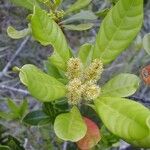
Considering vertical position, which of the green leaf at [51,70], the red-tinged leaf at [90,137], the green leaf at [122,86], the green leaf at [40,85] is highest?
the green leaf at [40,85]

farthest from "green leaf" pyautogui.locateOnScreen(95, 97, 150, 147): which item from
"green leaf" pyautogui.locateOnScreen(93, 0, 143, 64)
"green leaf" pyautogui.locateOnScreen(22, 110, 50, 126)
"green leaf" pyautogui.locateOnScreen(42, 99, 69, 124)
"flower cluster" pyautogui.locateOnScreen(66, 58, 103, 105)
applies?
"green leaf" pyautogui.locateOnScreen(22, 110, 50, 126)

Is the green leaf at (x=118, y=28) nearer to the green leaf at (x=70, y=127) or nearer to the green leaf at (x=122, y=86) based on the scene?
the green leaf at (x=122, y=86)

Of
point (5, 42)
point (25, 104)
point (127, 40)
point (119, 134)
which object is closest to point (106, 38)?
point (127, 40)

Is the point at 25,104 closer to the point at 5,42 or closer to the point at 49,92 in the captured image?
the point at 49,92

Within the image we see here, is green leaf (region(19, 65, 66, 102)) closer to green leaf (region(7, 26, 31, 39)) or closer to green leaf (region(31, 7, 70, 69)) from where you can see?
green leaf (region(31, 7, 70, 69))

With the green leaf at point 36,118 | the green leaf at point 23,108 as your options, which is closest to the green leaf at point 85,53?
the green leaf at point 36,118

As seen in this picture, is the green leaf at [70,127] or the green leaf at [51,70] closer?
the green leaf at [70,127]
